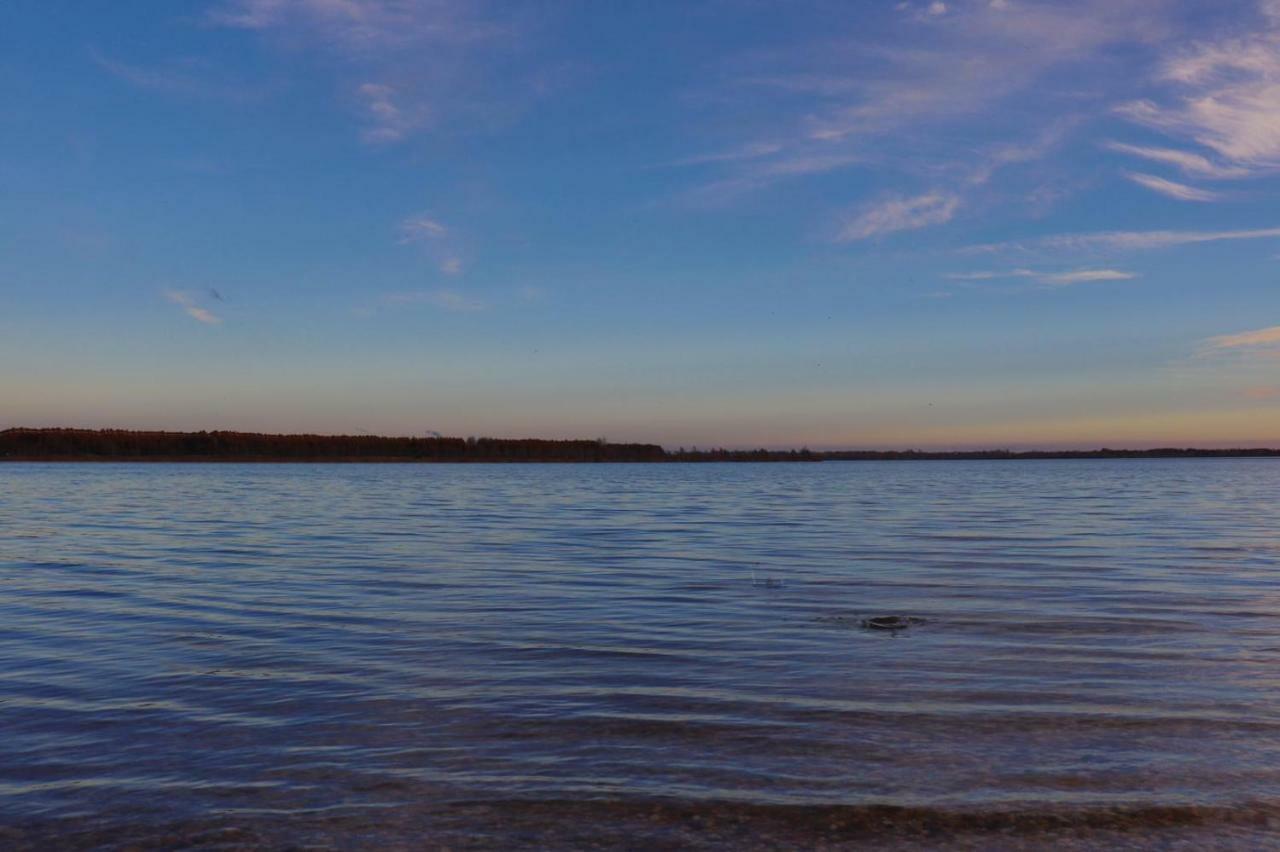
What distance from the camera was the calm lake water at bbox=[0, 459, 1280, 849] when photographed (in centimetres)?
609

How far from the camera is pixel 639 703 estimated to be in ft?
29.4

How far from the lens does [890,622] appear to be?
12961 millimetres

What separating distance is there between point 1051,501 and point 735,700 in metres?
41.1

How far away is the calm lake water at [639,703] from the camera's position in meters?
6.09

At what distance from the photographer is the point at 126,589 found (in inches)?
665

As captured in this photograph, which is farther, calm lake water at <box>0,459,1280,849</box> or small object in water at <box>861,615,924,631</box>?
small object in water at <box>861,615,924,631</box>

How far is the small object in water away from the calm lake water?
282mm

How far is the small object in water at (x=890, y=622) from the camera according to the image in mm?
12594

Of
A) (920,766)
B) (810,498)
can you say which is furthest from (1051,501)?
(920,766)

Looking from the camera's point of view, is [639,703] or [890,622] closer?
[639,703]

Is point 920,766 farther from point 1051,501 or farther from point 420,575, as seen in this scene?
point 1051,501

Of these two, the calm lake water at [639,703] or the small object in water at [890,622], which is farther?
the small object in water at [890,622]

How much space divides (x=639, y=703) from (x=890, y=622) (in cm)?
519

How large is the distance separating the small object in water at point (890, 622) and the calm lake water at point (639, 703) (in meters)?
0.28
